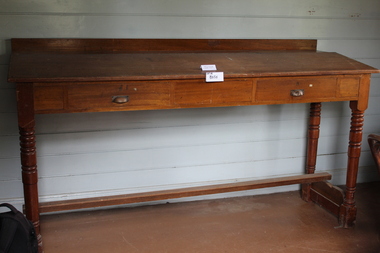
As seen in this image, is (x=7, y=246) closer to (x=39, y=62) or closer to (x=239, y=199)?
(x=39, y=62)

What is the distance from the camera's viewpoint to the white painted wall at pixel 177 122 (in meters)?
3.10

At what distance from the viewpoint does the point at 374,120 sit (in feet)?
13.2

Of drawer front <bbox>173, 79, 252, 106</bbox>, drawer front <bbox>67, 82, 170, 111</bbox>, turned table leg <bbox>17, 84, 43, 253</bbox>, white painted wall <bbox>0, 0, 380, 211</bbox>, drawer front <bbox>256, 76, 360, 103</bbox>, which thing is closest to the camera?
turned table leg <bbox>17, 84, 43, 253</bbox>

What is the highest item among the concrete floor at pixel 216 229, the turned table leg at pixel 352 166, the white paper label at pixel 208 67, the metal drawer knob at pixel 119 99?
the white paper label at pixel 208 67

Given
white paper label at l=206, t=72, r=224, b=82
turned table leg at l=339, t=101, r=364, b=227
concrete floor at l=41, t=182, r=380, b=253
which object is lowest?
concrete floor at l=41, t=182, r=380, b=253

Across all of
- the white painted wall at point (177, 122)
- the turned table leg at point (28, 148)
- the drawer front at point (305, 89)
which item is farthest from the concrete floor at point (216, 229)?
the drawer front at point (305, 89)

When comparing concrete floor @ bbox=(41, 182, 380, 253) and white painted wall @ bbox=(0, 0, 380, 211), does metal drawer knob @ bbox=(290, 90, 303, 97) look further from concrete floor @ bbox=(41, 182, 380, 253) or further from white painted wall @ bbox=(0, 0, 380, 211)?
concrete floor @ bbox=(41, 182, 380, 253)

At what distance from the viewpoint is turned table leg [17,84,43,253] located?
240 centimetres

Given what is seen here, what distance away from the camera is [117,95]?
2.56m

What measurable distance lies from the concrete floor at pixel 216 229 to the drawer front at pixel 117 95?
3.15 feet

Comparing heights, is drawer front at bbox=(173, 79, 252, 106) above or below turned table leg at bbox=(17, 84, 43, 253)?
above

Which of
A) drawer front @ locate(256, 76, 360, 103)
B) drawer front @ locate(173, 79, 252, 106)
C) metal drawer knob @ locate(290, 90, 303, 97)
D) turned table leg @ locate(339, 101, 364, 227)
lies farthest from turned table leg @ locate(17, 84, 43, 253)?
turned table leg @ locate(339, 101, 364, 227)

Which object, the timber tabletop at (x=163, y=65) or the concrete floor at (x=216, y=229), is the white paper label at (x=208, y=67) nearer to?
the timber tabletop at (x=163, y=65)

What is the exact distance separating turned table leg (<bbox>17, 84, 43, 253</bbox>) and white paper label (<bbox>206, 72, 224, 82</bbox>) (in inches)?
38.5
